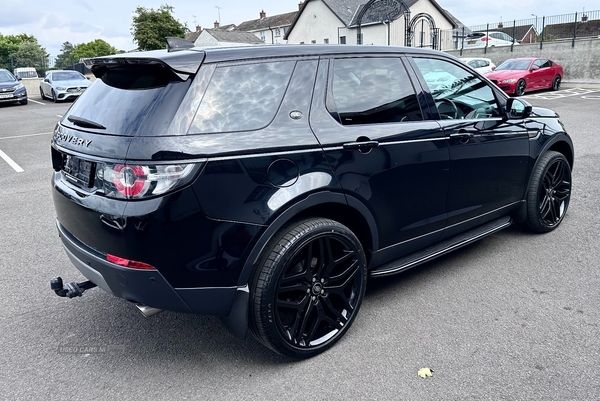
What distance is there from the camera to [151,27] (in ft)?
187

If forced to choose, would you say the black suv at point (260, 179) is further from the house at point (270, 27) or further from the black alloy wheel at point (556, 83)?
the house at point (270, 27)

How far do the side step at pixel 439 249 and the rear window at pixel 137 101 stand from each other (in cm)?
170

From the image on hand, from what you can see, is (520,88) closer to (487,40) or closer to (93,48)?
(487,40)

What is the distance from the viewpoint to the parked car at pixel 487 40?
31.5 metres

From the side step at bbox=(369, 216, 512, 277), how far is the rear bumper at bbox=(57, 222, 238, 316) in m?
1.16

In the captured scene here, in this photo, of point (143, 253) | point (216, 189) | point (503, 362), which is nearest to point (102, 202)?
point (143, 253)

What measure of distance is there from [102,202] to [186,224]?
18.6 inches

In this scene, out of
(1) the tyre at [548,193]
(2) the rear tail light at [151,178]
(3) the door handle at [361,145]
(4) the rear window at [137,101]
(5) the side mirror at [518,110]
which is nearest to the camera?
(2) the rear tail light at [151,178]

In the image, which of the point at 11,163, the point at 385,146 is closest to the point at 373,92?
the point at 385,146

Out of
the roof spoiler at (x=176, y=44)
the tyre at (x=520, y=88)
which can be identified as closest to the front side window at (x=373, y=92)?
the roof spoiler at (x=176, y=44)

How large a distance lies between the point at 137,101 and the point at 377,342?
6.45ft

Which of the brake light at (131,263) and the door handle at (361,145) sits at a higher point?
the door handle at (361,145)

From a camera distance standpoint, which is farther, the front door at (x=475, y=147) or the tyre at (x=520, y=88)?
the tyre at (x=520, y=88)

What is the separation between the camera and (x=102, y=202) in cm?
256
